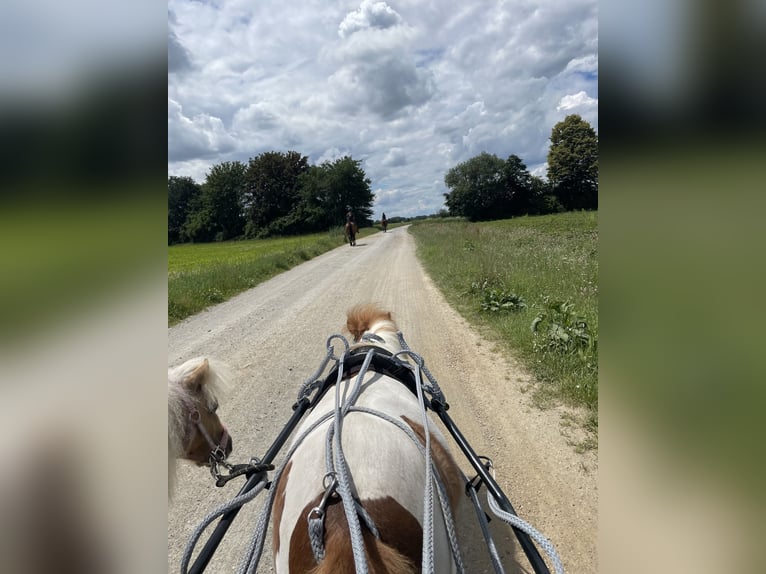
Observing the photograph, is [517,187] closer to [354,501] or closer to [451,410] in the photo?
[451,410]

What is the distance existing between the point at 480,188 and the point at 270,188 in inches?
1077

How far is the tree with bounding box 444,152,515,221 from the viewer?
4966 centimetres

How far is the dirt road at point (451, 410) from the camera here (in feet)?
8.32

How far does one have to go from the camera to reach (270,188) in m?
51.7

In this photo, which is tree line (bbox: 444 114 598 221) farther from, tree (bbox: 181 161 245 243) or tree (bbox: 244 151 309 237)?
tree (bbox: 181 161 245 243)

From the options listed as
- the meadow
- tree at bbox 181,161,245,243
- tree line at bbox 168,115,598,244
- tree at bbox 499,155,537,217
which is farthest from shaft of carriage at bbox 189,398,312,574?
tree at bbox 499,155,537,217

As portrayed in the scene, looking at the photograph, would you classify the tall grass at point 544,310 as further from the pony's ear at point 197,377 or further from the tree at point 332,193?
the tree at point 332,193
